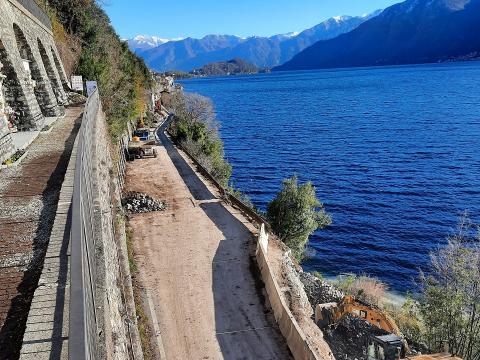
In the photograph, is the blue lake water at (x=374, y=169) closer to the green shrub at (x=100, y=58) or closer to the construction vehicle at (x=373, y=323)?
the construction vehicle at (x=373, y=323)

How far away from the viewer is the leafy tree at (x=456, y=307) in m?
23.6

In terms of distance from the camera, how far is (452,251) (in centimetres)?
2522

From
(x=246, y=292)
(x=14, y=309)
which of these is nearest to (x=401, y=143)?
(x=246, y=292)

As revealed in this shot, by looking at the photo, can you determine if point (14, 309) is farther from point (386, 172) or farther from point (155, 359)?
point (386, 172)

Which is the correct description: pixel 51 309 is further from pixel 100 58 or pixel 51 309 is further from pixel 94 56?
pixel 100 58

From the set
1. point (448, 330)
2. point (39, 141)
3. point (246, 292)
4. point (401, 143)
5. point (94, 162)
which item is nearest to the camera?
point (94, 162)

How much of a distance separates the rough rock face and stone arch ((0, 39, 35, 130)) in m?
16.9

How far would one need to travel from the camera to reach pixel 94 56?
43.4 meters

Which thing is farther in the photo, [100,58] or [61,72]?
[100,58]

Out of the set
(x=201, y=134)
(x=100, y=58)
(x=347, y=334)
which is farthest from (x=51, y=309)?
(x=201, y=134)

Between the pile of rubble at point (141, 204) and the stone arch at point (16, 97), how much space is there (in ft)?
26.2

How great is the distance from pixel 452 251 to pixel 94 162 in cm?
2040

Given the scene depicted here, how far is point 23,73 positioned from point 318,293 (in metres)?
20.0

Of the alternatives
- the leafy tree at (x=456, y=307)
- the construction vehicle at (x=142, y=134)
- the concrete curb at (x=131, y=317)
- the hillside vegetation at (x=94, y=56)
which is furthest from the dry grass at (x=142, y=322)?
the construction vehicle at (x=142, y=134)
